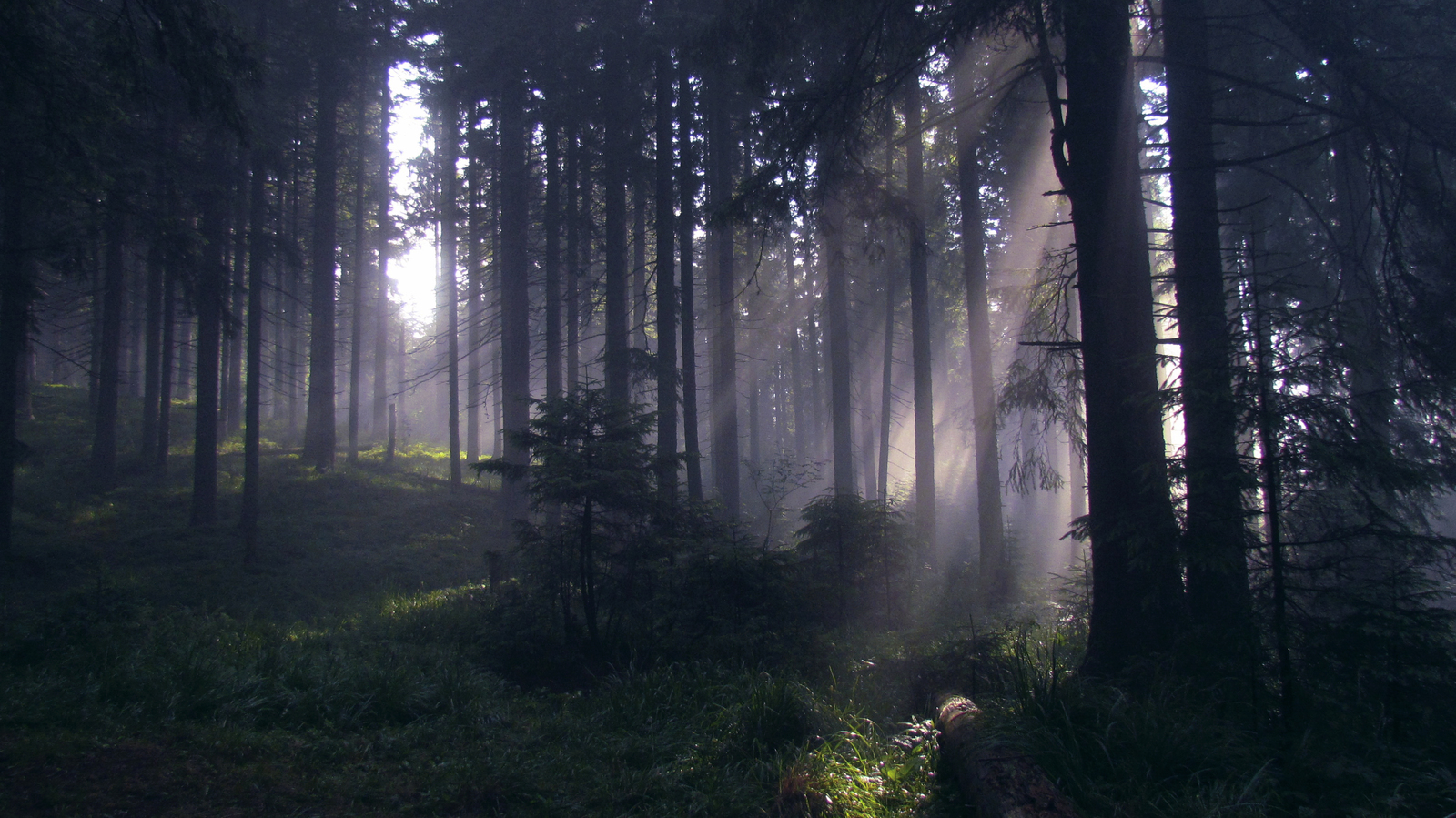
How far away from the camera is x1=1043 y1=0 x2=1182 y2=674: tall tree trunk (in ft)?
21.1

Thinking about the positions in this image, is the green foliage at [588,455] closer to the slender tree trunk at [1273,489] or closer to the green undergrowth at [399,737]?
the green undergrowth at [399,737]

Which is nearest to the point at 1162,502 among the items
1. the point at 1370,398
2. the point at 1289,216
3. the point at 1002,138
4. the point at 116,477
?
the point at 1370,398

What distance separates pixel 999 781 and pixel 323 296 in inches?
1012

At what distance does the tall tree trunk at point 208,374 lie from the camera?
16094 millimetres

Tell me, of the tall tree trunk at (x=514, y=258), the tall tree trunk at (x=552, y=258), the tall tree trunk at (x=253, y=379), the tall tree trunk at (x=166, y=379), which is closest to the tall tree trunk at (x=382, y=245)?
the tall tree trunk at (x=514, y=258)

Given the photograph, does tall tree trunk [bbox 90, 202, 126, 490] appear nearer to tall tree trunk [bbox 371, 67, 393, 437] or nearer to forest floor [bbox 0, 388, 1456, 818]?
forest floor [bbox 0, 388, 1456, 818]

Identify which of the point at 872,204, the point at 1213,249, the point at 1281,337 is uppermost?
the point at 872,204

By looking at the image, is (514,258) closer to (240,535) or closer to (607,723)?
(240,535)

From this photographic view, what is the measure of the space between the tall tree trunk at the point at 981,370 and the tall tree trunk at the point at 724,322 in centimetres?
604

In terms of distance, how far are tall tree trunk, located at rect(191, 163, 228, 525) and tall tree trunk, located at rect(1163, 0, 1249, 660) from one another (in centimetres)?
1889

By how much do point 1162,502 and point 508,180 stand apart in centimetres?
1991

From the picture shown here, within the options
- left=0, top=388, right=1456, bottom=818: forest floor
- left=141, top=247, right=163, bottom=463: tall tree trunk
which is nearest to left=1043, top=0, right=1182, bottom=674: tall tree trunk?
left=0, top=388, right=1456, bottom=818: forest floor

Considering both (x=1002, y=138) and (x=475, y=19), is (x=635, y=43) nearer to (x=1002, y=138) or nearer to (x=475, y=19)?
(x=475, y=19)

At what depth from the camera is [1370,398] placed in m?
5.34
